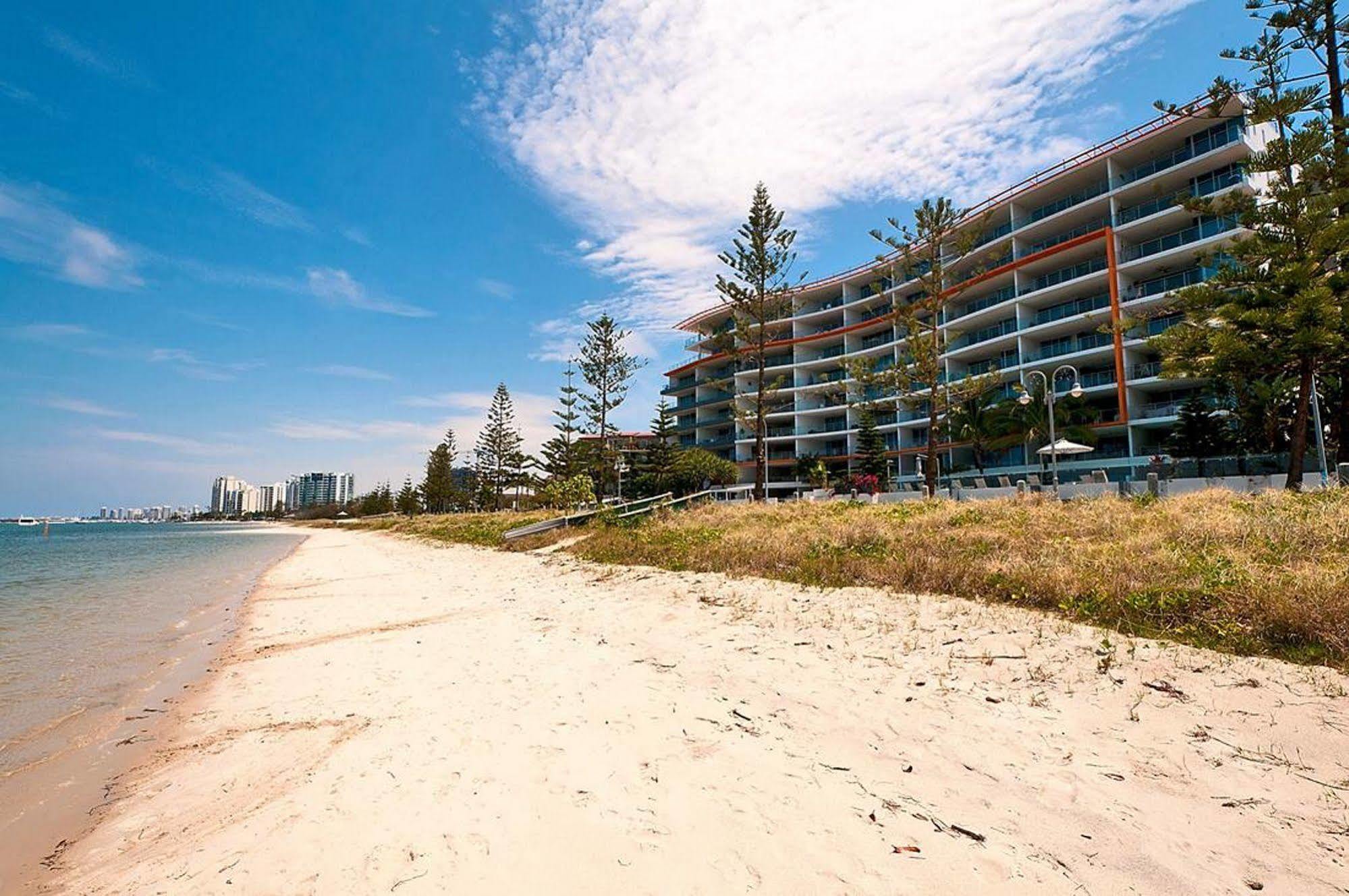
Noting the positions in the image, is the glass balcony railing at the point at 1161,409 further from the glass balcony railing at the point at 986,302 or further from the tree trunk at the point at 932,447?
the tree trunk at the point at 932,447

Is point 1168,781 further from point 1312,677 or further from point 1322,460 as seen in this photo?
point 1322,460

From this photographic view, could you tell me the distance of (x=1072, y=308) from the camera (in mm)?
38969

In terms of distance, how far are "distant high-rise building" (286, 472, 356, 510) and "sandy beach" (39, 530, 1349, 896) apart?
196 m

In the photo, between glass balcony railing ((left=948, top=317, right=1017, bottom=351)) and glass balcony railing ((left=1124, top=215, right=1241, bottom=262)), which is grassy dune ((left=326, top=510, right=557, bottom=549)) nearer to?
glass balcony railing ((left=948, top=317, right=1017, bottom=351))

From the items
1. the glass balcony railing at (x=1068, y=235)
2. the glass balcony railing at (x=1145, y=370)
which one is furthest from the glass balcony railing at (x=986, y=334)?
the glass balcony railing at (x=1145, y=370)

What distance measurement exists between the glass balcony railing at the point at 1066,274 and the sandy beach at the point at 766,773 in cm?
4256

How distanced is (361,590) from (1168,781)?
13005 mm

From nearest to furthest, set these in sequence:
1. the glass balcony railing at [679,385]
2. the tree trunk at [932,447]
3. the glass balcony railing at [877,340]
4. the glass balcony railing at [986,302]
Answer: the tree trunk at [932,447], the glass balcony railing at [986,302], the glass balcony railing at [877,340], the glass balcony railing at [679,385]

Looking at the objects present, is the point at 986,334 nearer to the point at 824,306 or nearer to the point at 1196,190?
the point at 1196,190

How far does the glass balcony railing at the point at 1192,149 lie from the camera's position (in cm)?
3216

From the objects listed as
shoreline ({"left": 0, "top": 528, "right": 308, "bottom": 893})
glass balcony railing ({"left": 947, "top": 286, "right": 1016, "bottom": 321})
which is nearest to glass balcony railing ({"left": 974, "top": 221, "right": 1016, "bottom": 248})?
glass balcony railing ({"left": 947, "top": 286, "right": 1016, "bottom": 321})

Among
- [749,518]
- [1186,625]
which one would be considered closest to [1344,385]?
[749,518]

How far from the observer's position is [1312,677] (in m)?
3.55

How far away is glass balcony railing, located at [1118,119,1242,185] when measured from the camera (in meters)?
32.2
